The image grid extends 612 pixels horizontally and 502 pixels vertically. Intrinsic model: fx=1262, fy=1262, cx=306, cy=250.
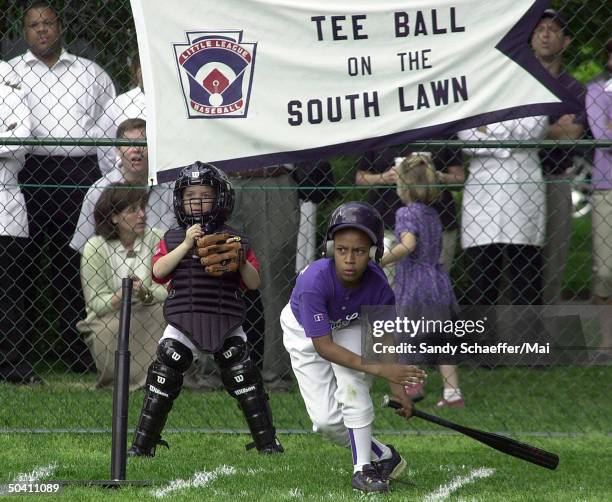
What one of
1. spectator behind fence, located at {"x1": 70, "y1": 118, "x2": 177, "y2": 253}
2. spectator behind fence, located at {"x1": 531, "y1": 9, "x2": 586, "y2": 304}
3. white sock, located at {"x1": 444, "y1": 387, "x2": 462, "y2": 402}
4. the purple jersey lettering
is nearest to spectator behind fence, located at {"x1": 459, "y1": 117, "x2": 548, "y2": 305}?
spectator behind fence, located at {"x1": 531, "y1": 9, "x2": 586, "y2": 304}

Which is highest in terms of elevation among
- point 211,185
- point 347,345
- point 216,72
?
point 216,72

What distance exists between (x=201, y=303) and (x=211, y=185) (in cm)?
59

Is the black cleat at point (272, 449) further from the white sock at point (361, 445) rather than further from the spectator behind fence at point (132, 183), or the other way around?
the spectator behind fence at point (132, 183)

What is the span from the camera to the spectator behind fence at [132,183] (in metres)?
7.75

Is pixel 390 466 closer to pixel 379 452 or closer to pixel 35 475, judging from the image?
pixel 379 452

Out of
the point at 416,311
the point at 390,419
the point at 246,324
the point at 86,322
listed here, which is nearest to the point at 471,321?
the point at 416,311

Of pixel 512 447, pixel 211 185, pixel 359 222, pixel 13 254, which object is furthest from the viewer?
pixel 13 254

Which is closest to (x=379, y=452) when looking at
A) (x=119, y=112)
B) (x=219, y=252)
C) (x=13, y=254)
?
(x=219, y=252)

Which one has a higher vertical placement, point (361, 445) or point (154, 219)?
point (154, 219)

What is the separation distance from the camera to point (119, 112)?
7.89 m

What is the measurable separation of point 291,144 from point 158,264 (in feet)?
3.31

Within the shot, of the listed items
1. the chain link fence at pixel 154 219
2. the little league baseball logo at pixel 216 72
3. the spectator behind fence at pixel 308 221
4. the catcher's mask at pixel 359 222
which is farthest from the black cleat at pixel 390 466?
the spectator behind fence at pixel 308 221

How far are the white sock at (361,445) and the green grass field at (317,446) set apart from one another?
0.14 meters

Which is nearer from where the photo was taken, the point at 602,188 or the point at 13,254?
the point at 13,254
